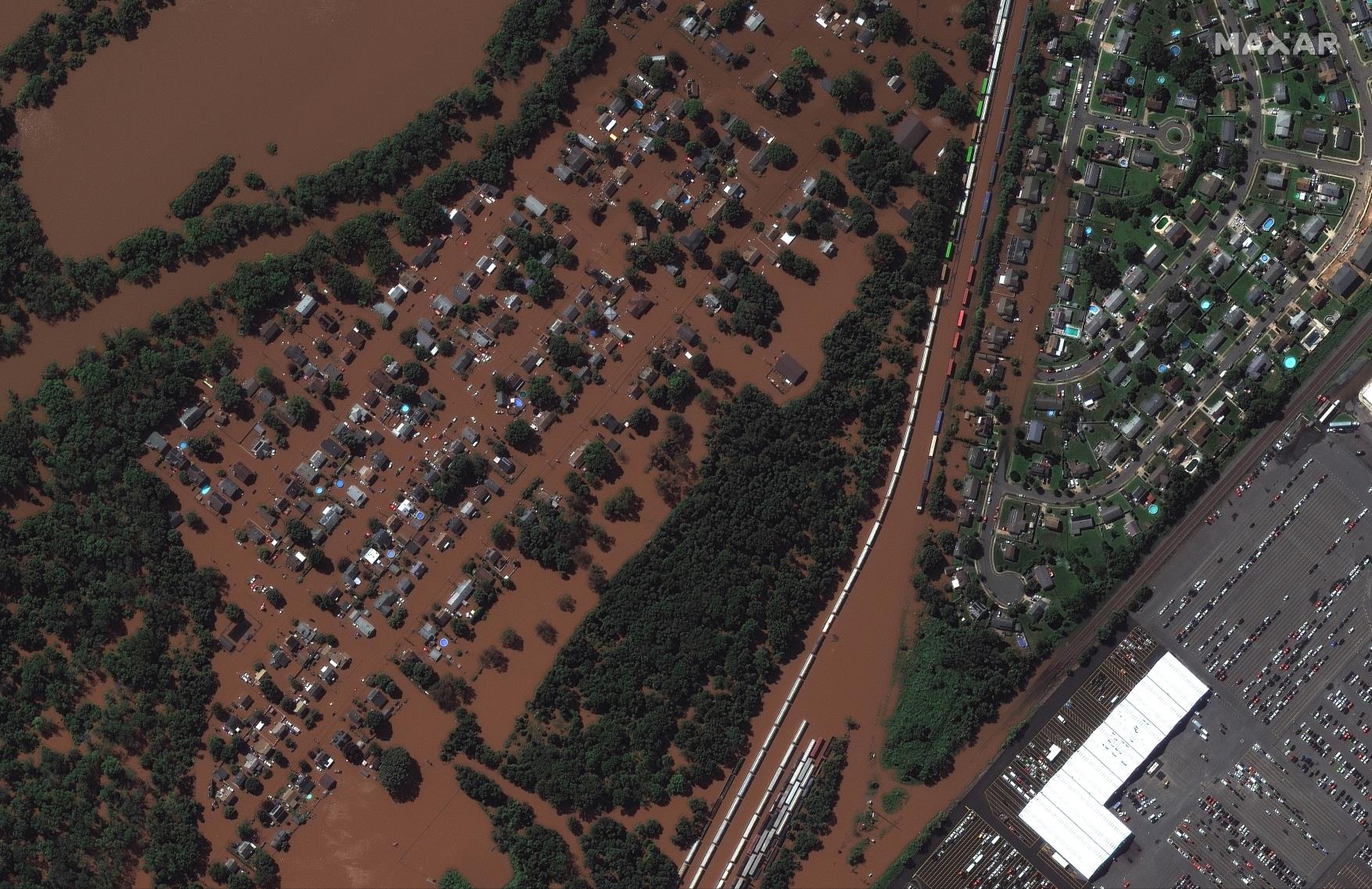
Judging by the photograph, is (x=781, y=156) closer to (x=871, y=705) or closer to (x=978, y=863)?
(x=871, y=705)

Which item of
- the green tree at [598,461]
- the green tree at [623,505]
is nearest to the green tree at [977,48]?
the green tree at [598,461]

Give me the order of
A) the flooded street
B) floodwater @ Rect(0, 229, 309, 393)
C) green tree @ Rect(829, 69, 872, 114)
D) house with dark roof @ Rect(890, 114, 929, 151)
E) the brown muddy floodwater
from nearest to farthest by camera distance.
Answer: the flooded street
green tree @ Rect(829, 69, 872, 114)
house with dark roof @ Rect(890, 114, 929, 151)
floodwater @ Rect(0, 229, 309, 393)
the brown muddy floodwater

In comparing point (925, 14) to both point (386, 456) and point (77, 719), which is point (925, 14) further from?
point (77, 719)

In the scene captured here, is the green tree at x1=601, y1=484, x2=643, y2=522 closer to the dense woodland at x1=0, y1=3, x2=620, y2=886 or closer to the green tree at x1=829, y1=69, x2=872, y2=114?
the dense woodland at x1=0, y1=3, x2=620, y2=886

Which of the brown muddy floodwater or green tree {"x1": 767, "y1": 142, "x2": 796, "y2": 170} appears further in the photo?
the brown muddy floodwater

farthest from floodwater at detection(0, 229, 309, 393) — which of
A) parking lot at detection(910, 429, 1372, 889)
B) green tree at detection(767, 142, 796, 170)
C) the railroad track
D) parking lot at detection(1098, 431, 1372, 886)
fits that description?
parking lot at detection(1098, 431, 1372, 886)

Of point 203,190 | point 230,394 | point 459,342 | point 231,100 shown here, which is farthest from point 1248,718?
point 231,100
